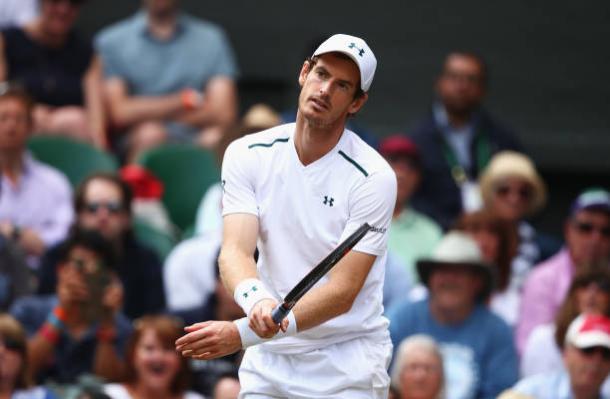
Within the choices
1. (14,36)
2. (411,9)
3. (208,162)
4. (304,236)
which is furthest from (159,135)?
(304,236)

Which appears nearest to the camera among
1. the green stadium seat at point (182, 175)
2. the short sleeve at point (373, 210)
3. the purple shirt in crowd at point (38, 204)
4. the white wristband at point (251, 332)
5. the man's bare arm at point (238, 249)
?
the white wristband at point (251, 332)

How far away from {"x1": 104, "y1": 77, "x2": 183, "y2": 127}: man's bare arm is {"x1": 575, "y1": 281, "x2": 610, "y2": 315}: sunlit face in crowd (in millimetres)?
3698

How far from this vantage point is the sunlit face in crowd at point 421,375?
8141mm

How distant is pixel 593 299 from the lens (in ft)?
28.6

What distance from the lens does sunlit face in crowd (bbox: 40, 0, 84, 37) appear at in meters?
10.7

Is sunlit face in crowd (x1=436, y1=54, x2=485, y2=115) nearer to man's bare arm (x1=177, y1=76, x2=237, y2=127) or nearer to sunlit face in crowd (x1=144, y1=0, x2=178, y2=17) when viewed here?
man's bare arm (x1=177, y1=76, x2=237, y2=127)

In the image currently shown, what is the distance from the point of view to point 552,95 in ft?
43.5

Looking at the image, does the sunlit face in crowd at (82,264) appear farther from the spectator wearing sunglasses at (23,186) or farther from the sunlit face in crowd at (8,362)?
the spectator wearing sunglasses at (23,186)

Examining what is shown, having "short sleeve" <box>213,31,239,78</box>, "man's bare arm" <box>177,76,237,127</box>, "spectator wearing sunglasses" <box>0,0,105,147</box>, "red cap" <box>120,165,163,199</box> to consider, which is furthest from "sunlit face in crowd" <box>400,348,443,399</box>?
"short sleeve" <box>213,31,239,78</box>

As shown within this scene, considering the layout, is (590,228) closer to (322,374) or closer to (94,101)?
(94,101)

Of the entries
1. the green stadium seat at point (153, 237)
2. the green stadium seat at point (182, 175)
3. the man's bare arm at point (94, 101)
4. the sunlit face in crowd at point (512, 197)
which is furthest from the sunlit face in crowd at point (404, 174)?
the man's bare arm at point (94, 101)

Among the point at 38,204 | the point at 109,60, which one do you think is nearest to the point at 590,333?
the point at 38,204

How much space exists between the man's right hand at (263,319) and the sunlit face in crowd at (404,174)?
189 inches

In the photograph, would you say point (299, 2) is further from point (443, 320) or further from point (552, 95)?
point (443, 320)
